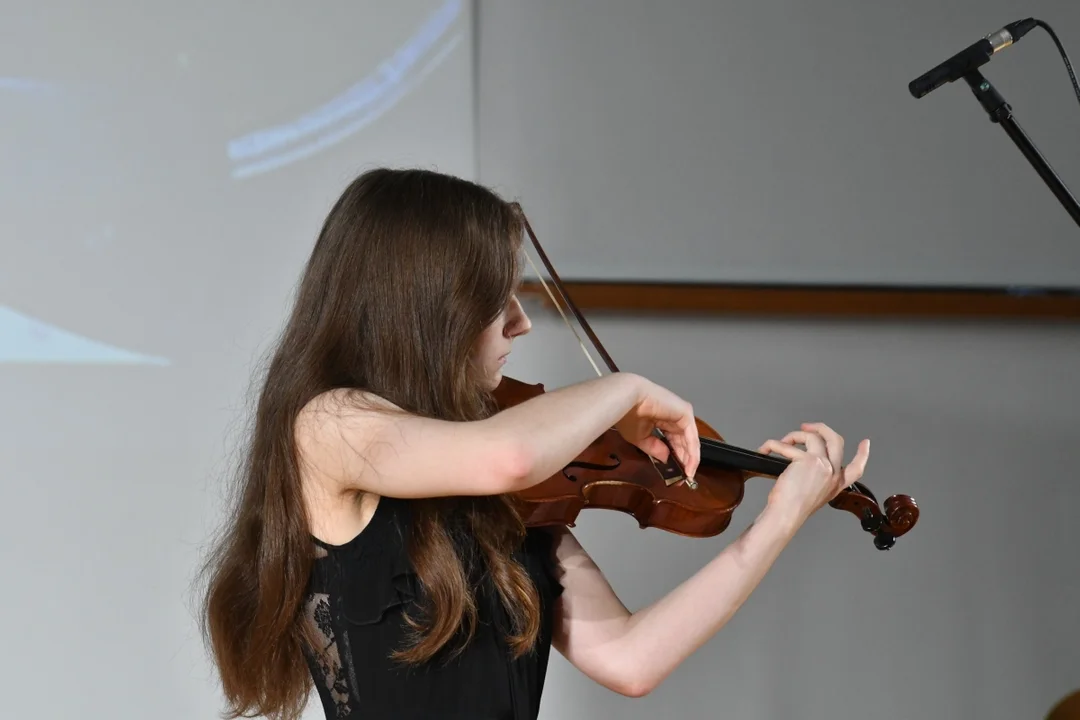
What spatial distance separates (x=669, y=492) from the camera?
1.12m

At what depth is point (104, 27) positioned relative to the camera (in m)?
1.80

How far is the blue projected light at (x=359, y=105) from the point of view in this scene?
6.16 feet

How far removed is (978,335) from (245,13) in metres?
1.50

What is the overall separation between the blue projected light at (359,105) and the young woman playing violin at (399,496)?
889 mm

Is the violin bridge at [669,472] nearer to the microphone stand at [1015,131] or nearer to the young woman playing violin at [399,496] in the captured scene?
the young woman playing violin at [399,496]

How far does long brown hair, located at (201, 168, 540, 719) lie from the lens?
3.32 feet

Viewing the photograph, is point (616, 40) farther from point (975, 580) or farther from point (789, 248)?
point (975, 580)

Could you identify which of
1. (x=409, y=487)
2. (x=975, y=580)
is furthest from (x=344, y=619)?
(x=975, y=580)

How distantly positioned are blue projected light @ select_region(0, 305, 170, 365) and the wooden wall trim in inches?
29.0

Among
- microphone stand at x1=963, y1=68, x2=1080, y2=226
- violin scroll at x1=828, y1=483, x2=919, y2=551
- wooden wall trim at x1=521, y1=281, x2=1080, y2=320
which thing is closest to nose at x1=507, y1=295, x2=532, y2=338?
violin scroll at x1=828, y1=483, x2=919, y2=551

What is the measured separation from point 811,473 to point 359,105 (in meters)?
1.18

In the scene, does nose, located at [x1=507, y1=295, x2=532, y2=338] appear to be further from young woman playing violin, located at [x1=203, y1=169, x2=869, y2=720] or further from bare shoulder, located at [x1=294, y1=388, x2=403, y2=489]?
bare shoulder, located at [x1=294, y1=388, x2=403, y2=489]

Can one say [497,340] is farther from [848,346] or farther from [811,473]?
[848,346]

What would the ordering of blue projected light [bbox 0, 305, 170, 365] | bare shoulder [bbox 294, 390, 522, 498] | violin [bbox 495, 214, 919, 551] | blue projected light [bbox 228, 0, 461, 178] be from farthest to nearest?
blue projected light [bbox 228, 0, 461, 178], blue projected light [bbox 0, 305, 170, 365], violin [bbox 495, 214, 919, 551], bare shoulder [bbox 294, 390, 522, 498]
